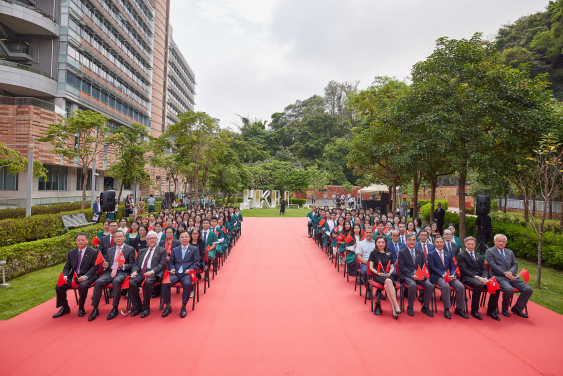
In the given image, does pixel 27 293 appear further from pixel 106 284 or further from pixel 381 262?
pixel 381 262

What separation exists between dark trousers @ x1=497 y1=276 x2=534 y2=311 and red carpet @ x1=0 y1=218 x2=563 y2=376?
291mm

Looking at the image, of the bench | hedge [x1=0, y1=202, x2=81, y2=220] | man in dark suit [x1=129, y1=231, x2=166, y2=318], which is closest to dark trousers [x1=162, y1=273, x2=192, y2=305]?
man in dark suit [x1=129, y1=231, x2=166, y2=318]

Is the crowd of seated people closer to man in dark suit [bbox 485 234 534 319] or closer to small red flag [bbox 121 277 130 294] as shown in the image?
man in dark suit [bbox 485 234 534 319]

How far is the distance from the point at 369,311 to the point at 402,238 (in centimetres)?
280

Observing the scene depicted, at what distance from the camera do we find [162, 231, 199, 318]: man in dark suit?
5410 millimetres

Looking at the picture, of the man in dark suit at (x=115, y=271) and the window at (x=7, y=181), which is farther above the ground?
the window at (x=7, y=181)

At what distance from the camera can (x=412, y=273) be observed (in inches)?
224

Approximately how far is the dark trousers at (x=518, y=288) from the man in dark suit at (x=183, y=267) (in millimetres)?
5634

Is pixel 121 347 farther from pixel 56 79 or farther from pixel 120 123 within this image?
pixel 120 123

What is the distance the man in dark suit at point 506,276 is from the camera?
212 inches

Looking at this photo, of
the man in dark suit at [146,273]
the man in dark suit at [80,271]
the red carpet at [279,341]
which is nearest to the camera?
the red carpet at [279,341]

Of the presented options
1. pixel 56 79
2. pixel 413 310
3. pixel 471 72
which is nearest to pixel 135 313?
pixel 413 310

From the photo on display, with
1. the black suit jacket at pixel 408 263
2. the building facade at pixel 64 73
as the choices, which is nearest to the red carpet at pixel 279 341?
the black suit jacket at pixel 408 263

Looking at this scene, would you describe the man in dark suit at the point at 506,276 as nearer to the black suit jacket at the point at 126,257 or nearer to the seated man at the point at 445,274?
the seated man at the point at 445,274
